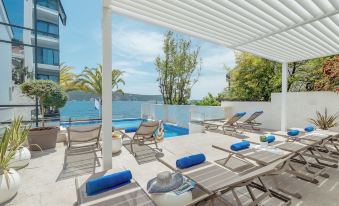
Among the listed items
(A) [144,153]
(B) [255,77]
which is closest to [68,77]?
(A) [144,153]

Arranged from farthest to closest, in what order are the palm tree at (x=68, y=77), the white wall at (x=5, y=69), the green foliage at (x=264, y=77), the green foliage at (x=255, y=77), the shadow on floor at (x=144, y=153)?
1. the palm tree at (x=68, y=77)
2. the green foliage at (x=255, y=77)
3. the green foliage at (x=264, y=77)
4. the white wall at (x=5, y=69)
5. the shadow on floor at (x=144, y=153)

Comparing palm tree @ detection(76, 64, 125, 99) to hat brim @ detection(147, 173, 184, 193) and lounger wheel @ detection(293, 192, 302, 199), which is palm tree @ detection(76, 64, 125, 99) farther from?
lounger wheel @ detection(293, 192, 302, 199)

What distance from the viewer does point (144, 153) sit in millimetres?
5285

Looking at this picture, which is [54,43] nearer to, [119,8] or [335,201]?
[119,8]

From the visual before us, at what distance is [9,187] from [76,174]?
1198 mm

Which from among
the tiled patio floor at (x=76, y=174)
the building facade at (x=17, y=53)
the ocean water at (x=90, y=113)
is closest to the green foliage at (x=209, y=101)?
the ocean water at (x=90, y=113)

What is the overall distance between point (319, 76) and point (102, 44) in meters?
11.7

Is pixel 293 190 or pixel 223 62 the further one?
pixel 223 62

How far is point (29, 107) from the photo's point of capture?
7.32 metres

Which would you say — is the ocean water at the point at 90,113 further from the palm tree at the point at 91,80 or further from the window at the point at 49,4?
the window at the point at 49,4

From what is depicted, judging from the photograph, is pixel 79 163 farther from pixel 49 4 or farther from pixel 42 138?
pixel 49 4

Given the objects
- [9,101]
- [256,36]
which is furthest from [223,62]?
[9,101]

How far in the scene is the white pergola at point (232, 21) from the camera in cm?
387

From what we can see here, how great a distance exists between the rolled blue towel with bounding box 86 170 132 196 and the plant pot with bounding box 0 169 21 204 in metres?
1.53
